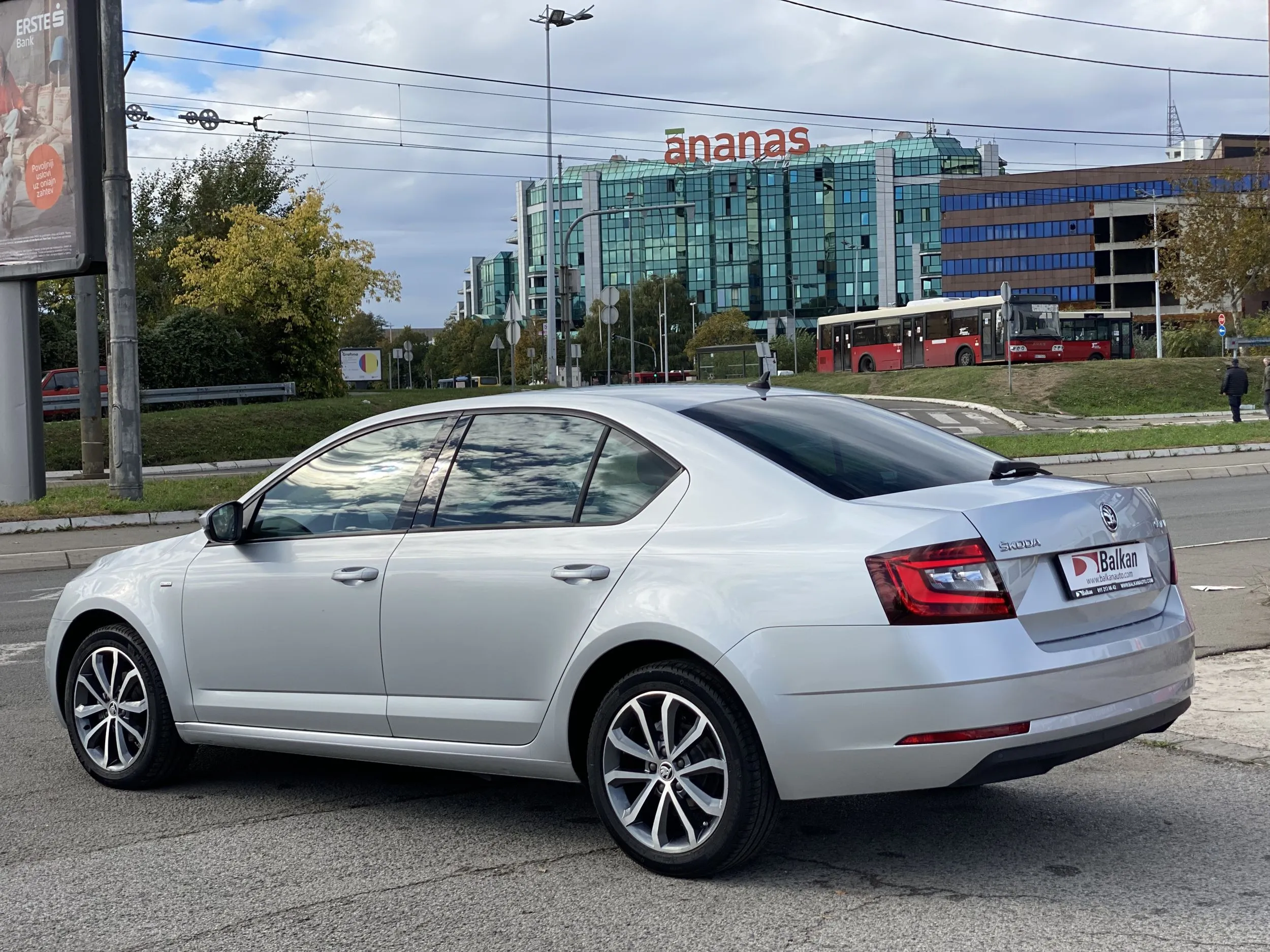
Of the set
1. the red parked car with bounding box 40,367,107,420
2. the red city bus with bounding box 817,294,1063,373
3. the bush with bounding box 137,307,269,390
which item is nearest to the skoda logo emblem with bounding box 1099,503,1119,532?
the bush with bounding box 137,307,269,390

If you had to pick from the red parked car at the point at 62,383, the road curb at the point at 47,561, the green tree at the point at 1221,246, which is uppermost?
the green tree at the point at 1221,246

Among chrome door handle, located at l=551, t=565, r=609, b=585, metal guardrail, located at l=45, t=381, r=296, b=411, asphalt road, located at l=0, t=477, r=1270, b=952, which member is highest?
metal guardrail, located at l=45, t=381, r=296, b=411

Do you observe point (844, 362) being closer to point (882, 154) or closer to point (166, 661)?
point (166, 661)

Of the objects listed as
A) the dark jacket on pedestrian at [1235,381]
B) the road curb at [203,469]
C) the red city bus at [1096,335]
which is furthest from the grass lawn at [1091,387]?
the road curb at [203,469]

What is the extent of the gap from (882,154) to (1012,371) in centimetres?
10189

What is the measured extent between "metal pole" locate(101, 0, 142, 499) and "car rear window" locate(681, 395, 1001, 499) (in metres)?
15.0

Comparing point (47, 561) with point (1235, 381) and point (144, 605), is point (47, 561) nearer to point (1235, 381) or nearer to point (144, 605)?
point (144, 605)

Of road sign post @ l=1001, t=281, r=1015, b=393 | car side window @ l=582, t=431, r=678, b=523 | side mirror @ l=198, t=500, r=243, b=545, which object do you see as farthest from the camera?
road sign post @ l=1001, t=281, r=1015, b=393

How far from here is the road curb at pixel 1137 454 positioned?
2441 cm

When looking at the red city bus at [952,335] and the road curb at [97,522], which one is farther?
the red city bus at [952,335]

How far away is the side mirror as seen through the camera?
557cm

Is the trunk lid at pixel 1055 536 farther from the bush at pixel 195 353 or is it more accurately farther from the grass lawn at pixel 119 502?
the bush at pixel 195 353

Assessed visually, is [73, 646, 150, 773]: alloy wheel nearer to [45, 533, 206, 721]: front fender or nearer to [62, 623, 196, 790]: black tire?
[62, 623, 196, 790]: black tire

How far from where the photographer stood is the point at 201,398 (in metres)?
35.2
